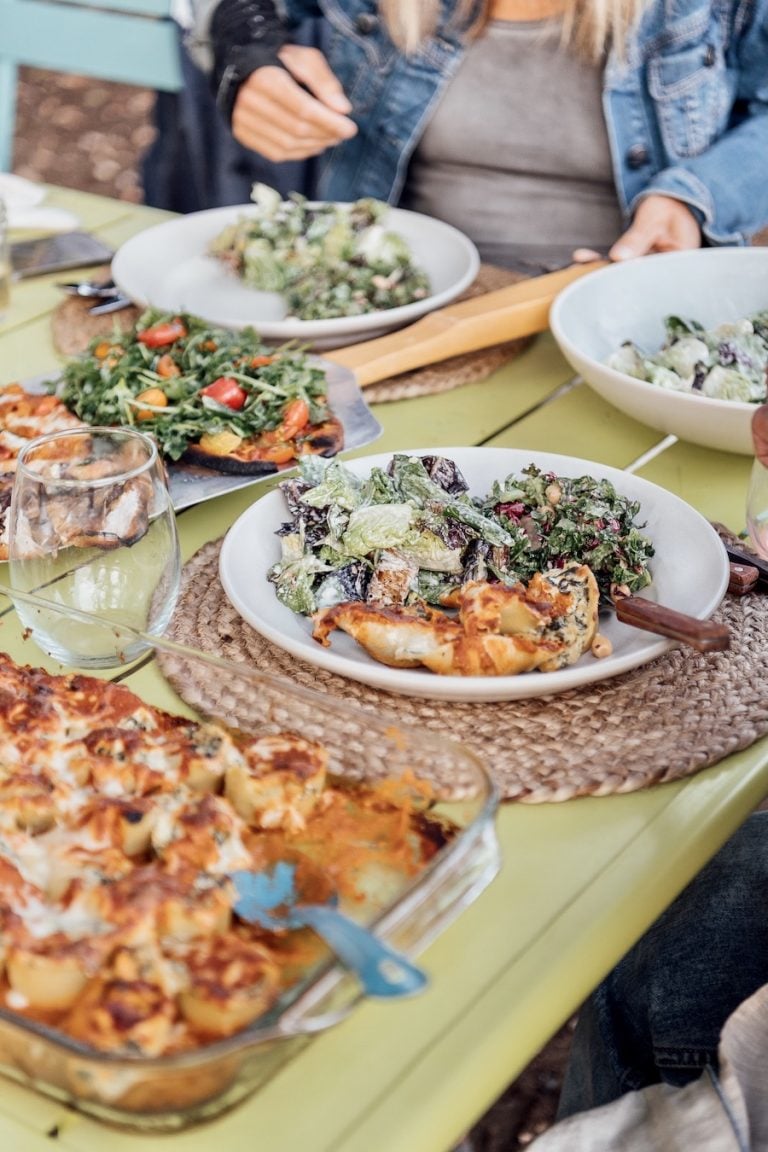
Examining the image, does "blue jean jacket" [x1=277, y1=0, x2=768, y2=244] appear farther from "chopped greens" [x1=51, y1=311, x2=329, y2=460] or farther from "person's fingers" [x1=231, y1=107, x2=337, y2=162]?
"chopped greens" [x1=51, y1=311, x2=329, y2=460]

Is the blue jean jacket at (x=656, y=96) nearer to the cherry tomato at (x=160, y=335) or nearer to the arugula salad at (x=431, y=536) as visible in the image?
the cherry tomato at (x=160, y=335)

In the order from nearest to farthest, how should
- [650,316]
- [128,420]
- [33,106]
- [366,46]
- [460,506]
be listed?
[460,506] → [128,420] → [650,316] → [366,46] → [33,106]

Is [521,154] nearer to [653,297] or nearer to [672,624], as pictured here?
[653,297]

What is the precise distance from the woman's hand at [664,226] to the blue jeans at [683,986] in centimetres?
103

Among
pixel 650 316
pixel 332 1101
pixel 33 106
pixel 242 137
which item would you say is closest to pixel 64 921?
pixel 332 1101

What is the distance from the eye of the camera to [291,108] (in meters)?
2.18

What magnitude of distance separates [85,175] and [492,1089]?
20.2 feet

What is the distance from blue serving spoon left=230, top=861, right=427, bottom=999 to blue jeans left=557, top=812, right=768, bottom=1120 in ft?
1.67

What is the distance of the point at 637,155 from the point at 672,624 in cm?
160

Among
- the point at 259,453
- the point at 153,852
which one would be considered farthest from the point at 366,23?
the point at 153,852

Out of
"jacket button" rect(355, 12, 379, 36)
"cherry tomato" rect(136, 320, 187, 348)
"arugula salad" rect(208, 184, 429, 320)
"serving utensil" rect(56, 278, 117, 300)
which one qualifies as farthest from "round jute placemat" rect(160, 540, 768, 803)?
"jacket button" rect(355, 12, 379, 36)

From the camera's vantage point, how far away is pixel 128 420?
58.5 inches

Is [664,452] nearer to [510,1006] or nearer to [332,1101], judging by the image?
[510,1006]

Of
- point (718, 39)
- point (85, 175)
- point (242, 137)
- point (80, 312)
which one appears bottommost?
point (85, 175)
